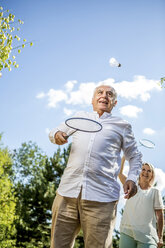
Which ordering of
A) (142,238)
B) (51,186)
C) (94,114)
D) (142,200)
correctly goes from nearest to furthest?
1. (94,114)
2. (142,238)
3. (142,200)
4. (51,186)

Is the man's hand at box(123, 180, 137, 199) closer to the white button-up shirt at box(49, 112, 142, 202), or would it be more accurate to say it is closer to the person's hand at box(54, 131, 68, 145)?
the white button-up shirt at box(49, 112, 142, 202)

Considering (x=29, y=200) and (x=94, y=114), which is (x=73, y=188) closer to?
(x=94, y=114)

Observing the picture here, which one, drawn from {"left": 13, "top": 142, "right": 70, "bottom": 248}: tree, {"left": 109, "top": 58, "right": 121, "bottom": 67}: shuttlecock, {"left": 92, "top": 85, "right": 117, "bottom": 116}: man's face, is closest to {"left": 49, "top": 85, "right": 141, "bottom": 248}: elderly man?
{"left": 92, "top": 85, "right": 117, "bottom": 116}: man's face

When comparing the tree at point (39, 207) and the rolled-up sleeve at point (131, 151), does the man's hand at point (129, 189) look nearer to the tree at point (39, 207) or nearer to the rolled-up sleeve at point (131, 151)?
the rolled-up sleeve at point (131, 151)

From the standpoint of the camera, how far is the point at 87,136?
2553 mm

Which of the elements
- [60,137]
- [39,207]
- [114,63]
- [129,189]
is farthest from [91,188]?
[39,207]

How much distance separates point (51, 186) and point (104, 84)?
17.0 metres

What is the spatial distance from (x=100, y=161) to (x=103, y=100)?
0.74m

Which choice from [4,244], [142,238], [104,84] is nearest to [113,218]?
[104,84]

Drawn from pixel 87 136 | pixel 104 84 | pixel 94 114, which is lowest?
pixel 87 136

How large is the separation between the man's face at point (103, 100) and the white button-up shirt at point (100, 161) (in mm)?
139

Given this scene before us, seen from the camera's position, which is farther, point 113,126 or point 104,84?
point 104,84

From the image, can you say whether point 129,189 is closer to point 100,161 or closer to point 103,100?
point 100,161

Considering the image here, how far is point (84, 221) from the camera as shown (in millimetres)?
2277
